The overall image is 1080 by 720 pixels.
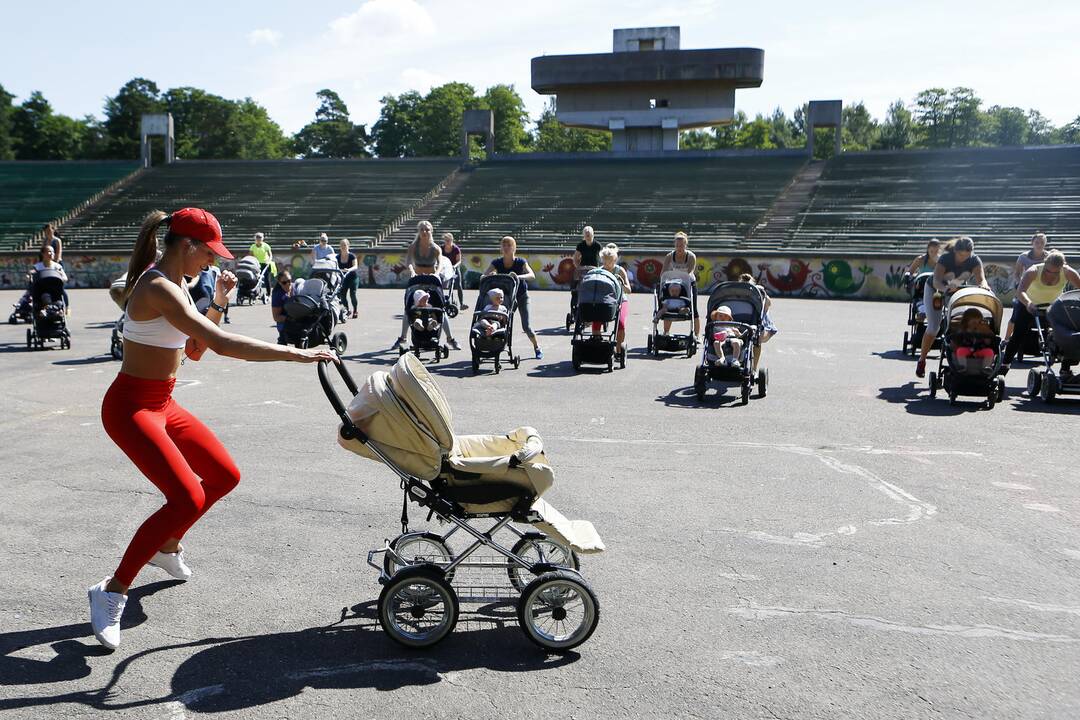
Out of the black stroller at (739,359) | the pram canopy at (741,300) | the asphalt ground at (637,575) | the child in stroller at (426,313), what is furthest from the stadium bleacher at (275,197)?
the asphalt ground at (637,575)

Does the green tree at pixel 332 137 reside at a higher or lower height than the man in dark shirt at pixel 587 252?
higher

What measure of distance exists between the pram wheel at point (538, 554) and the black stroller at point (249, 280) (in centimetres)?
2062

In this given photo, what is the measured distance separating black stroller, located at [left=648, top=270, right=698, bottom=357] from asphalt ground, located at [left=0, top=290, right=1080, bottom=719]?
4762mm

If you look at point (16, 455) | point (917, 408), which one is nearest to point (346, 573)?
point (16, 455)

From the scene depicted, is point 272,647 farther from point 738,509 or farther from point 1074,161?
point 1074,161

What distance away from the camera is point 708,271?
108ft

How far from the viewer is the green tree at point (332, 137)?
104812 millimetres

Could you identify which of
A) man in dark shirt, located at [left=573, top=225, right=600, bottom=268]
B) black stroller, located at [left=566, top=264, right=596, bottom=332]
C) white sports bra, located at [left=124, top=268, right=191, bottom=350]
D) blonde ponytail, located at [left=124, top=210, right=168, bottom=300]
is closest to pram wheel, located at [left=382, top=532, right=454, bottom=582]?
white sports bra, located at [left=124, top=268, right=191, bottom=350]

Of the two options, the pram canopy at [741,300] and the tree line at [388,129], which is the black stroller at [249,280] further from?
the tree line at [388,129]

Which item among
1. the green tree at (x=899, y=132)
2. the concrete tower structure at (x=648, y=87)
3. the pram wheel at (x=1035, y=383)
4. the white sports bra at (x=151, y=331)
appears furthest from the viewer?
the green tree at (x=899, y=132)

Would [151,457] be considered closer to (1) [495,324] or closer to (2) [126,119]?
(1) [495,324]

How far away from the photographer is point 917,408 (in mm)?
10578

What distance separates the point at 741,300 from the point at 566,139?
90.7 meters

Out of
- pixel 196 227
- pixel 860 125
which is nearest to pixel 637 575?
pixel 196 227
